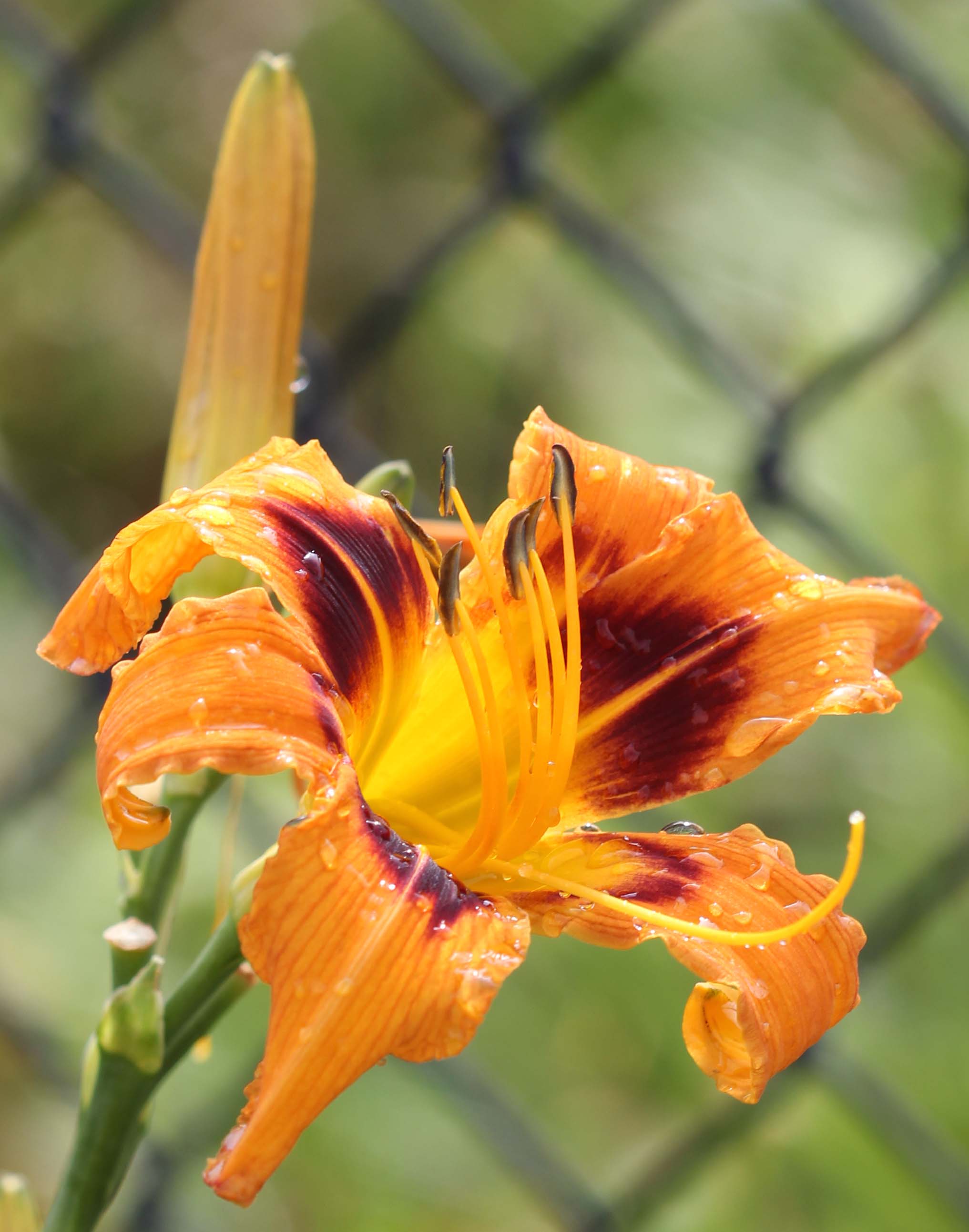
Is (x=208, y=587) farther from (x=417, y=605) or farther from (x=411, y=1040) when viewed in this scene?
(x=411, y=1040)

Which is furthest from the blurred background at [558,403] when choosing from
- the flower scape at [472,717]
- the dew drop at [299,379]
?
the flower scape at [472,717]

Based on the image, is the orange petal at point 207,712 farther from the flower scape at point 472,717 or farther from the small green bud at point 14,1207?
the small green bud at point 14,1207

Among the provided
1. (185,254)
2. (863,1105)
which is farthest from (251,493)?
(863,1105)

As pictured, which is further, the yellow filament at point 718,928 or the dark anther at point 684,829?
the dark anther at point 684,829

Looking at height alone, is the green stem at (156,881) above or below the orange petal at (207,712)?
below

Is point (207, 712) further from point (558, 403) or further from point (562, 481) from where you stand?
point (558, 403)

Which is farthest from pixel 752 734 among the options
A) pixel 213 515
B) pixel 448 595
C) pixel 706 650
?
pixel 213 515

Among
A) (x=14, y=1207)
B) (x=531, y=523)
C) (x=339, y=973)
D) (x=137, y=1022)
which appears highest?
(x=531, y=523)
